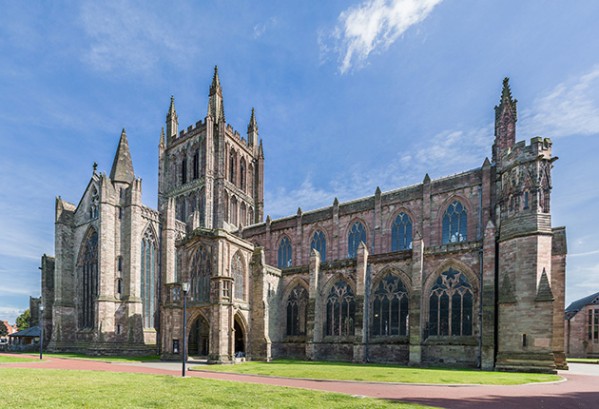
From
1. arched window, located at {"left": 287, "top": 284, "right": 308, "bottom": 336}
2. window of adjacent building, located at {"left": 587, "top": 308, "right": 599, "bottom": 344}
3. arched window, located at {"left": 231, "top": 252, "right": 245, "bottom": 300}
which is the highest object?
arched window, located at {"left": 231, "top": 252, "right": 245, "bottom": 300}

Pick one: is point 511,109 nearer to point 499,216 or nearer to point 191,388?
point 499,216

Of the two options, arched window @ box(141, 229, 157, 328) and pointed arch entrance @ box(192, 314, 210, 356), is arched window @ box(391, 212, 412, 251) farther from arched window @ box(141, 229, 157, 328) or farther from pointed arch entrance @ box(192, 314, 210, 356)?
arched window @ box(141, 229, 157, 328)

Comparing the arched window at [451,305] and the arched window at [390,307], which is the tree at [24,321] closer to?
the arched window at [390,307]

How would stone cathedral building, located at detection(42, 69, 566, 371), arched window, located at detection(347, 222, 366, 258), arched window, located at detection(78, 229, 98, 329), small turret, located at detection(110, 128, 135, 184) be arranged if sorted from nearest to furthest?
stone cathedral building, located at detection(42, 69, 566, 371)
arched window, located at detection(347, 222, 366, 258)
arched window, located at detection(78, 229, 98, 329)
small turret, located at detection(110, 128, 135, 184)

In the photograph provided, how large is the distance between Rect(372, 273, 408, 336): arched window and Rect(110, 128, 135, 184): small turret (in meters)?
32.5

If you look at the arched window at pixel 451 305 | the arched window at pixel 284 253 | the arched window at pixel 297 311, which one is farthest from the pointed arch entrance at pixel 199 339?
the arched window at pixel 451 305

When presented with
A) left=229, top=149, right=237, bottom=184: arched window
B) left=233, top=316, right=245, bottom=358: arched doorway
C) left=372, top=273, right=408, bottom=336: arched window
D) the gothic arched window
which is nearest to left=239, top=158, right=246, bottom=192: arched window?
the gothic arched window

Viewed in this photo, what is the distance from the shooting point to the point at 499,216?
2725 cm

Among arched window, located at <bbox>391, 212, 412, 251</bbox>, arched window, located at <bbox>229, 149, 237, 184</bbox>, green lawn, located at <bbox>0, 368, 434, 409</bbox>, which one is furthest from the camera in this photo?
arched window, located at <bbox>229, 149, 237, 184</bbox>

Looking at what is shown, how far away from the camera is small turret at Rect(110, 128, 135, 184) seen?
42.5 metres

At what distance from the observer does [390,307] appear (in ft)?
94.3

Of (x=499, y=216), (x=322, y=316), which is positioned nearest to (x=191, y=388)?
(x=322, y=316)

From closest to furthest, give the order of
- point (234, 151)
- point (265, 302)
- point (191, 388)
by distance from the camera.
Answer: point (191, 388) < point (265, 302) < point (234, 151)

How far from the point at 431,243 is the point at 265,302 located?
53.7 ft
